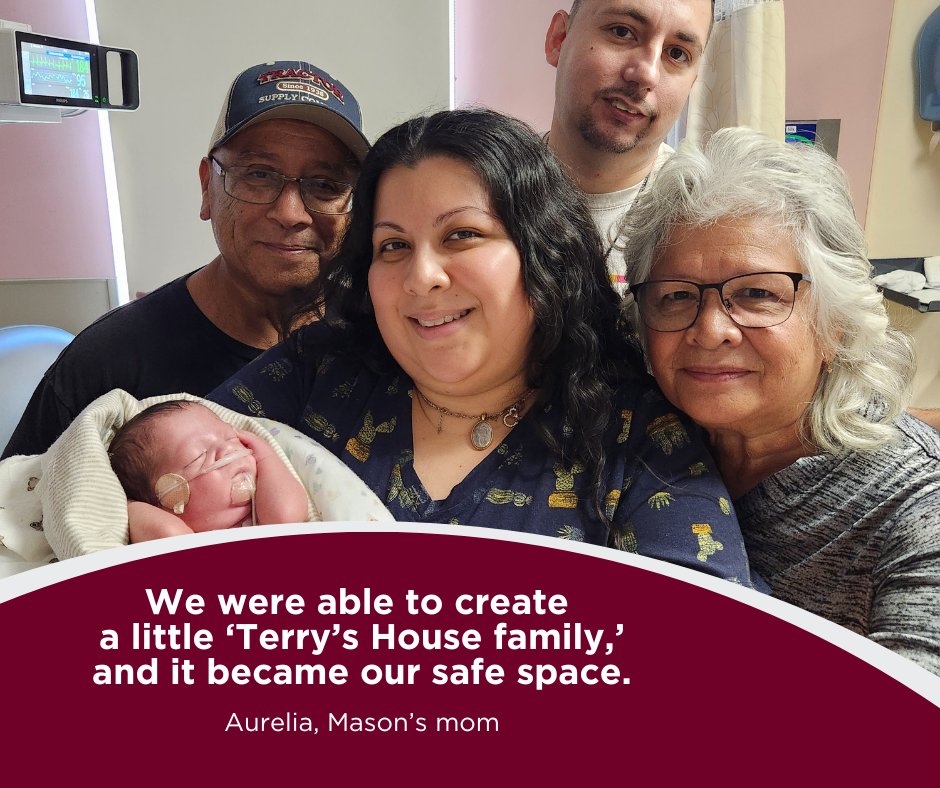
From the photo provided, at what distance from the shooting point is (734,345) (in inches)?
47.4

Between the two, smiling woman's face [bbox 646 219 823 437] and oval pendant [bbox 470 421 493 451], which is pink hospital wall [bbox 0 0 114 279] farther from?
smiling woman's face [bbox 646 219 823 437]

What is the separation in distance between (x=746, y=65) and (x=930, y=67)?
4.91ft

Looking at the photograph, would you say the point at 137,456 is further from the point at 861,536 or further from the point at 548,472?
the point at 861,536

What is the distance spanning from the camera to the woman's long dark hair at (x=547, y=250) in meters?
1.21

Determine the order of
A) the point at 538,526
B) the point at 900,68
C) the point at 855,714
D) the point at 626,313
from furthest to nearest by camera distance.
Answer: the point at 900,68 < the point at 626,313 < the point at 538,526 < the point at 855,714

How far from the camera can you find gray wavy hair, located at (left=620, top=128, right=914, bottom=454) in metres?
1.19

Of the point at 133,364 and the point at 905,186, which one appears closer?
the point at 133,364

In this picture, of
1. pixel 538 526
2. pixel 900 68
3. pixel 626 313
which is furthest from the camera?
pixel 900 68

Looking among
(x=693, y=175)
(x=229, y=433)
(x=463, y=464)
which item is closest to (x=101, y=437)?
(x=229, y=433)

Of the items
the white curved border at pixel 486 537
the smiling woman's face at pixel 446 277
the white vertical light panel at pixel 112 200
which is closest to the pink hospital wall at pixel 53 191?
the white vertical light panel at pixel 112 200


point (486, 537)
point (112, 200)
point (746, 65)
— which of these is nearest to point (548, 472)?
point (486, 537)

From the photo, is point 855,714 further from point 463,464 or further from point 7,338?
point 7,338

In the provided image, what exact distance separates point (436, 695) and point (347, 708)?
9cm

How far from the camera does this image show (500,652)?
2.58 ft
